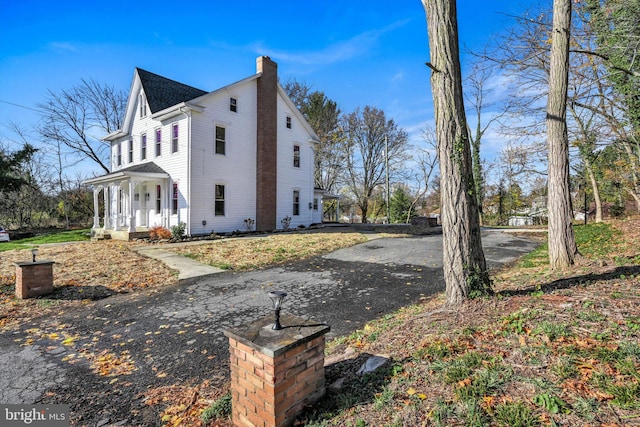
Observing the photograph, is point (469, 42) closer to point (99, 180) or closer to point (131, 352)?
point (131, 352)

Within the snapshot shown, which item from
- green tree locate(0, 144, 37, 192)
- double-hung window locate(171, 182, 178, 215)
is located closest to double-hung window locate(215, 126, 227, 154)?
double-hung window locate(171, 182, 178, 215)

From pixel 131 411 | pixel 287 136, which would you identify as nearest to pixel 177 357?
pixel 131 411

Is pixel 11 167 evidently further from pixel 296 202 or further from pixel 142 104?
pixel 296 202

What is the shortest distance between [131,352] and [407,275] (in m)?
5.66

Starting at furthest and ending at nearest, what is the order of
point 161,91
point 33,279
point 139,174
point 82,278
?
point 161,91, point 139,174, point 82,278, point 33,279

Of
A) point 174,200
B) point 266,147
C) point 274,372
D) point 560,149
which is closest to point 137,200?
point 174,200

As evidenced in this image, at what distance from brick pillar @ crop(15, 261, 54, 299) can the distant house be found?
8.33 metres

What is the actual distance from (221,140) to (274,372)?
15.3m

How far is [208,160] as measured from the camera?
15.2m

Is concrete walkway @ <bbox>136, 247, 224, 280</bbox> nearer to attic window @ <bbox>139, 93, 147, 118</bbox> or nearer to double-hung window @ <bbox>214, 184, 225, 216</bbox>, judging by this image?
double-hung window @ <bbox>214, 184, 225, 216</bbox>

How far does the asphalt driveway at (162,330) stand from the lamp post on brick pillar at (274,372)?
0.88 meters

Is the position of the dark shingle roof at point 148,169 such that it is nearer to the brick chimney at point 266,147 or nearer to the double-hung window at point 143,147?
the double-hung window at point 143,147

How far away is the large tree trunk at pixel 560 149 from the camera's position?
5.57 meters

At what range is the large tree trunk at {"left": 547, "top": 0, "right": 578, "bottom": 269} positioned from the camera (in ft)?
18.3
